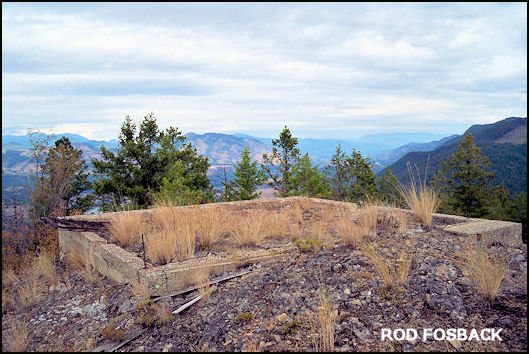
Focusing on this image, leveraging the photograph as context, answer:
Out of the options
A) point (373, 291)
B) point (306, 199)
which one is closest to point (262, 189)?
point (306, 199)

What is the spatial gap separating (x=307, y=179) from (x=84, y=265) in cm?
904

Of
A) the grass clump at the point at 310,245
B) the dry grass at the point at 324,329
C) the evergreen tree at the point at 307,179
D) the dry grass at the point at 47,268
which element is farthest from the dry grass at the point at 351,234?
the evergreen tree at the point at 307,179

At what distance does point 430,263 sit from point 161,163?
14.3 meters

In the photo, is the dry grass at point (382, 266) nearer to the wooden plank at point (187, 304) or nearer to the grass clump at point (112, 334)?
the wooden plank at point (187, 304)

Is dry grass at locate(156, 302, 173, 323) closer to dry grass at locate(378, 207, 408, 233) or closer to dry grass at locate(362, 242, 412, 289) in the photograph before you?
dry grass at locate(362, 242, 412, 289)

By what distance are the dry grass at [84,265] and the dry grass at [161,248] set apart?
76 cm

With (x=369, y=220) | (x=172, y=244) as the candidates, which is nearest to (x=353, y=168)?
(x=369, y=220)

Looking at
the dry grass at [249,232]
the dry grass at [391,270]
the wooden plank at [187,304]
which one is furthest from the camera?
the dry grass at [249,232]

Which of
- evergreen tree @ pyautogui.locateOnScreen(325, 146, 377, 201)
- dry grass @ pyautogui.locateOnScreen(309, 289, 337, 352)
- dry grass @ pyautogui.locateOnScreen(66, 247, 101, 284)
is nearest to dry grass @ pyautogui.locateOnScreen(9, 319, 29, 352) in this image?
dry grass @ pyautogui.locateOnScreen(309, 289, 337, 352)

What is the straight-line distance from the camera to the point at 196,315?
10.7 feet

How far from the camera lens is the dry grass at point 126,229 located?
208 inches

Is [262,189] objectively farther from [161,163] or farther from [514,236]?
[514,236]

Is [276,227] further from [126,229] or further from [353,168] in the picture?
[353,168]

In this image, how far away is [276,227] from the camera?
5.30 m
